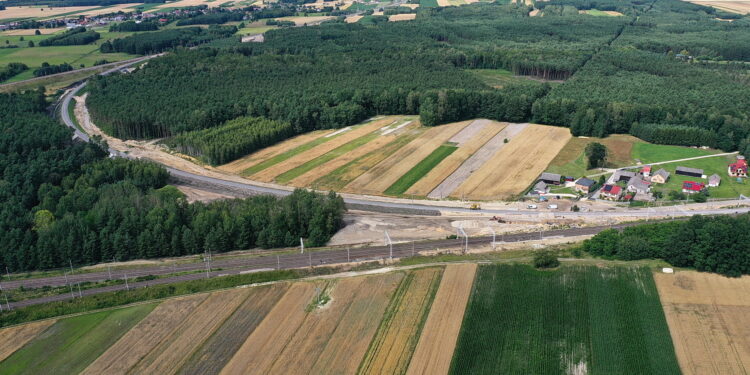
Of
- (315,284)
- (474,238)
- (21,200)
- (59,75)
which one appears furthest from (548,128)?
(59,75)

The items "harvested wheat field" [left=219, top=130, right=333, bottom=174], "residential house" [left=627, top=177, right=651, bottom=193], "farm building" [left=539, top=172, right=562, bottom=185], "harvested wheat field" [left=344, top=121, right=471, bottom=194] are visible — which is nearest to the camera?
"residential house" [left=627, top=177, right=651, bottom=193]

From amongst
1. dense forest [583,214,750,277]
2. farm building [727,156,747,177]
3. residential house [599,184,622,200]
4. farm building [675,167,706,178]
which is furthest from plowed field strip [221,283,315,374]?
farm building [727,156,747,177]

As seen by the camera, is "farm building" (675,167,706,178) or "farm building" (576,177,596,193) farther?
"farm building" (675,167,706,178)

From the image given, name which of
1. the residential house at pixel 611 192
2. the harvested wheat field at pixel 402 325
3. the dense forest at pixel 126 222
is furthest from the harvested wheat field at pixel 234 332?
the residential house at pixel 611 192

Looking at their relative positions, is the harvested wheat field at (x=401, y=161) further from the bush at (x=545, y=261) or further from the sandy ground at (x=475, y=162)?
the bush at (x=545, y=261)

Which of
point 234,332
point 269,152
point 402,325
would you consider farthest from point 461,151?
point 234,332

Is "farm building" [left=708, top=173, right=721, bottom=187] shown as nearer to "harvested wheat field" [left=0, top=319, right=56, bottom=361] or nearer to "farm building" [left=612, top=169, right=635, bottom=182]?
"farm building" [left=612, top=169, right=635, bottom=182]
